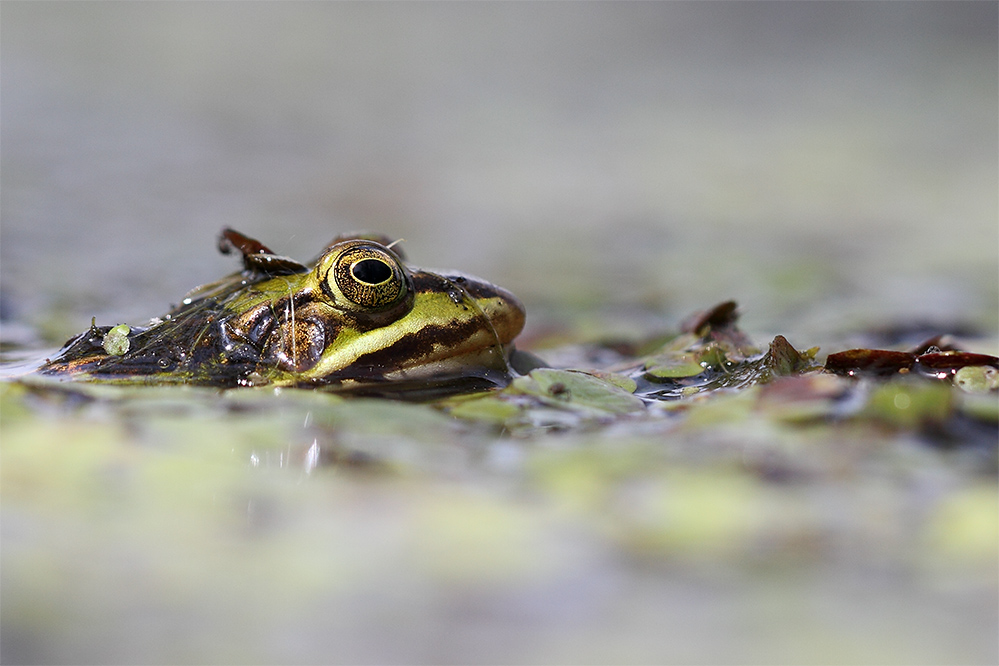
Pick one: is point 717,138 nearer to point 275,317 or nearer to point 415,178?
point 415,178

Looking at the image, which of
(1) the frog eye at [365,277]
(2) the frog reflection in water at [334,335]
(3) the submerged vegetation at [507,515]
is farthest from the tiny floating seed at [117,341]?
(1) the frog eye at [365,277]

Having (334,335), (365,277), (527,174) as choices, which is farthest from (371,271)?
(527,174)

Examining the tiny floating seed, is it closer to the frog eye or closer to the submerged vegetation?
the submerged vegetation

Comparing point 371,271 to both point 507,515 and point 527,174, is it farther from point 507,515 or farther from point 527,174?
point 527,174

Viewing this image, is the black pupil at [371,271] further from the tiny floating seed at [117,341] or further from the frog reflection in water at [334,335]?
the tiny floating seed at [117,341]

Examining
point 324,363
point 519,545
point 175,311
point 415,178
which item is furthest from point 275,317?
point 415,178

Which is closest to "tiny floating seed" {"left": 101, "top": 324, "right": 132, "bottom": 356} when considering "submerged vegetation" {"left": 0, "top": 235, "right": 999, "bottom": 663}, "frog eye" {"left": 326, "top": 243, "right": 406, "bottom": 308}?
"submerged vegetation" {"left": 0, "top": 235, "right": 999, "bottom": 663}
